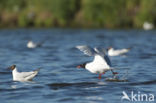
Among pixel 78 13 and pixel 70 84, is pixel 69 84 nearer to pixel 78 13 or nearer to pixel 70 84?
pixel 70 84

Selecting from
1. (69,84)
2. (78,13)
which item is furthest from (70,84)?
(78,13)

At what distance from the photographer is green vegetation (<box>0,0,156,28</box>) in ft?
145

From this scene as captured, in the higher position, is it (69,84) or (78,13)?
(78,13)

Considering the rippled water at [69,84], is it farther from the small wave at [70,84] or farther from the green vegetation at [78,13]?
the green vegetation at [78,13]

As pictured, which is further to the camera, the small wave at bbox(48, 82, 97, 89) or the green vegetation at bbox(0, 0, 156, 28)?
the green vegetation at bbox(0, 0, 156, 28)

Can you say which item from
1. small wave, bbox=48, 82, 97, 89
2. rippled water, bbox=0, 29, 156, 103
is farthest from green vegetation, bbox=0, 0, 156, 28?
small wave, bbox=48, 82, 97, 89

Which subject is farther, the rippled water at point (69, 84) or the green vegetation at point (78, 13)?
the green vegetation at point (78, 13)

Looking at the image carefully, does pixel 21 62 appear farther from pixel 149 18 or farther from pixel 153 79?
pixel 149 18

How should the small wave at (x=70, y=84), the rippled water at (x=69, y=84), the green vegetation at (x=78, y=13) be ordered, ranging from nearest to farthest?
the rippled water at (x=69, y=84) → the small wave at (x=70, y=84) → the green vegetation at (x=78, y=13)

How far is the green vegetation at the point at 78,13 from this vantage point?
44.1m

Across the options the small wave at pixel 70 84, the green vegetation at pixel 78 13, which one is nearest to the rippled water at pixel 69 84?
the small wave at pixel 70 84

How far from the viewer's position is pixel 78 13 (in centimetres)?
5138

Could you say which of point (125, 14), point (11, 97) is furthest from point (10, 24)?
point (11, 97)

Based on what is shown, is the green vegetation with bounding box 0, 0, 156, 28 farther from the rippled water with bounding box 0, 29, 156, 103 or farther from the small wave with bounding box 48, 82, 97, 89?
the small wave with bounding box 48, 82, 97, 89
